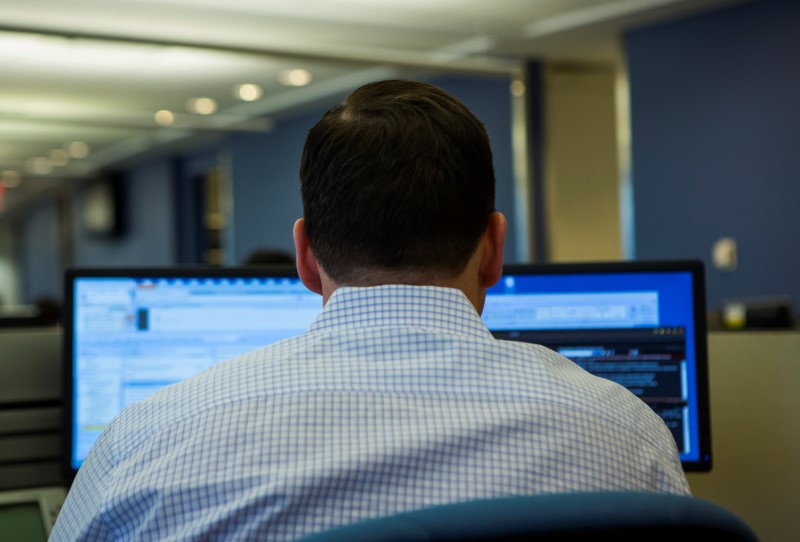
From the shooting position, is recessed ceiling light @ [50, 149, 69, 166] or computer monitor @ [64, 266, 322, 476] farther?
recessed ceiling light @ [50, 149, 69, 166]

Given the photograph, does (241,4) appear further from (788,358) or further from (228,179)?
(228,179)

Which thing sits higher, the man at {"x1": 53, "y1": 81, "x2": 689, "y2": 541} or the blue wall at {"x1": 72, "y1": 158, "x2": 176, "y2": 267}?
the blue wall at {"x1": 72, "y1": 158, "x2": 176, "y2": 267}

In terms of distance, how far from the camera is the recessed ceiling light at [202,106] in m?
8.17

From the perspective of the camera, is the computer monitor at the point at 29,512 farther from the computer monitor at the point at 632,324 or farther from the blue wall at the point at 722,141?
the blue wall at the point at 722,141

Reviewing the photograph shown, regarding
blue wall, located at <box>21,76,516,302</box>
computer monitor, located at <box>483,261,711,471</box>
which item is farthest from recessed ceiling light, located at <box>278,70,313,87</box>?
computer monitor, located at <box>483,261,711,471</box>

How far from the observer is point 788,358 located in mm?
1618

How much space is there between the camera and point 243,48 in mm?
4992

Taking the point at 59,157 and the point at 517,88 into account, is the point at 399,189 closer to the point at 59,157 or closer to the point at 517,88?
the point at 517,88

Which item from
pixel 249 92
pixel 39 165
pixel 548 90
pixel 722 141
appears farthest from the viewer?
pixel 39 165

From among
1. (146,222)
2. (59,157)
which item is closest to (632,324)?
(59,157)

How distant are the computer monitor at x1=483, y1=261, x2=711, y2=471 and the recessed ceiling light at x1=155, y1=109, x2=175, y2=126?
7.46m

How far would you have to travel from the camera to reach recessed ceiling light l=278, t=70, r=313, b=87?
7.30m

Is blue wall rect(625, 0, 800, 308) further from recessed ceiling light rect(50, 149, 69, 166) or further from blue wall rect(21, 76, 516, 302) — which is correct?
recessed ceiling light rect(50, 149, 69, 166)

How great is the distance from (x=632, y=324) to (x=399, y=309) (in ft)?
2.46
